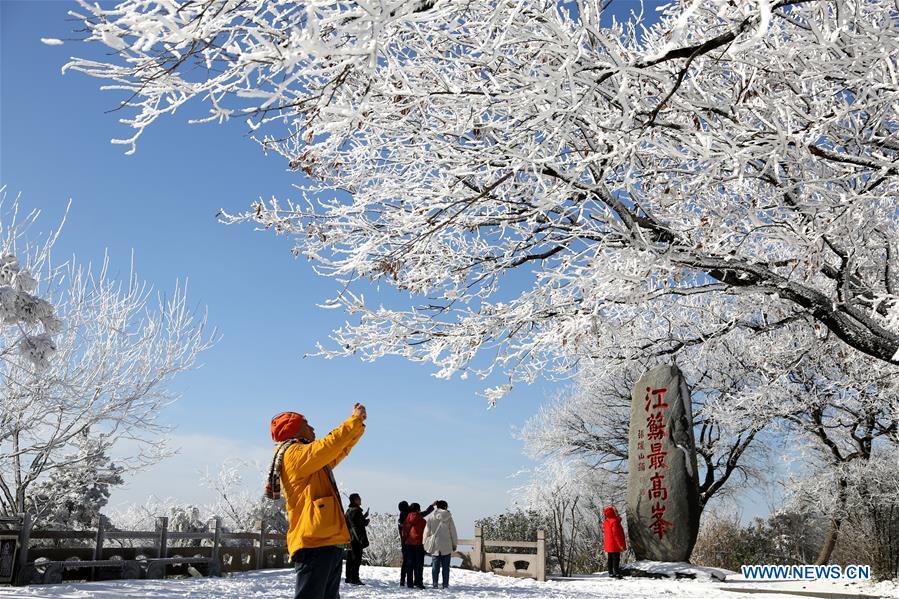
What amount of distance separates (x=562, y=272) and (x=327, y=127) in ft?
9.72

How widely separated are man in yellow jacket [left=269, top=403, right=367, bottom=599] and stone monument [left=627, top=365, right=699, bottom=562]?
11.4 m

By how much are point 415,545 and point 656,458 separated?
18.5ft

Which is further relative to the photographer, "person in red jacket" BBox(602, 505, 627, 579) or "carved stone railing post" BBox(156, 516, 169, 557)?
"person in red jacket" BBox(602, 505, 627, 579)

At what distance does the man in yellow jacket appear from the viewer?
14.1 feet

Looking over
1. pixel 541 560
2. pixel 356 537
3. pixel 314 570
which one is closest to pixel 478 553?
pixel 541 560

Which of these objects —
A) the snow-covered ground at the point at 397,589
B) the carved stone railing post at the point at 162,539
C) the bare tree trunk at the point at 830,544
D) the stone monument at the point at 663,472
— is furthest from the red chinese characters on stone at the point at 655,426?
the carved stone railing post at the point at 162,539

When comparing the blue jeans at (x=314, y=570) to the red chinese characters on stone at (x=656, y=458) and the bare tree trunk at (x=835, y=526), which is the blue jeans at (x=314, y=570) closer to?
the red chinese characters on stone at (x=656, y=458)

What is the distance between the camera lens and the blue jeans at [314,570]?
169 inches

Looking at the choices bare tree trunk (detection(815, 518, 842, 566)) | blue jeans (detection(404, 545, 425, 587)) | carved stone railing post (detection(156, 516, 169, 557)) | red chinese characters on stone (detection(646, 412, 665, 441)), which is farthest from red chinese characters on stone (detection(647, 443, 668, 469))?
carved stone railing post (detection(156, 516, 169, 557))

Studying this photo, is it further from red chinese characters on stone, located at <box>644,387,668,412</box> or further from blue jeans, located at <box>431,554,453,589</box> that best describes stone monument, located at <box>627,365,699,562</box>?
blue jeans, located at <box>431,554,453,589</box>

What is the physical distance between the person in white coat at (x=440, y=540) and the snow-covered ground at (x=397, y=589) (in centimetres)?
43

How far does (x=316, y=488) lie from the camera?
4.41 metres

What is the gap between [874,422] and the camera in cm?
1852

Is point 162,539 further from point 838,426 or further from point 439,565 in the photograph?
point 838,426
